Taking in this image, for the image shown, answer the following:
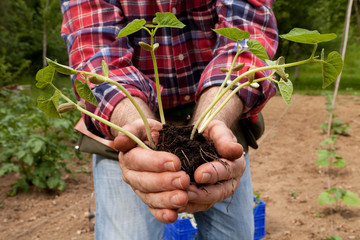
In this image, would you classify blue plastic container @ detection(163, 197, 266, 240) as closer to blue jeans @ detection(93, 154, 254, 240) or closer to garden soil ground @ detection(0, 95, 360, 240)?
garden soil ground @ detection(0, 95, 360, 240)

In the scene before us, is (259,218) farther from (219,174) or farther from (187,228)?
(219,174)

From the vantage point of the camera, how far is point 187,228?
2137 mm

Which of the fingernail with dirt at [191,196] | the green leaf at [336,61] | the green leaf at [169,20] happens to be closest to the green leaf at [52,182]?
the fingernail with dirt at [191,196]

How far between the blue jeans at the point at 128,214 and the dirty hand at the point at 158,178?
1.39 feet

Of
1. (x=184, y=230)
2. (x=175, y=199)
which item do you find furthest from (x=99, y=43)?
(x=184, y=230)

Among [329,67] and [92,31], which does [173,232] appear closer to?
[92,31]

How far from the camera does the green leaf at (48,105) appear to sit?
0.98m

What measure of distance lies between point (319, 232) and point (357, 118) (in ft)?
11.9

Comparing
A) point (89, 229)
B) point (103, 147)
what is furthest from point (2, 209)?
point (103, 147)

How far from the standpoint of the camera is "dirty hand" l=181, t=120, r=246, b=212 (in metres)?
0.92

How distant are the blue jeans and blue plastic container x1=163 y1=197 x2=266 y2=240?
1.89 feet

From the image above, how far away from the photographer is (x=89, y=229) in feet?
9.29

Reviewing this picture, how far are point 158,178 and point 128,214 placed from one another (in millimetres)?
557

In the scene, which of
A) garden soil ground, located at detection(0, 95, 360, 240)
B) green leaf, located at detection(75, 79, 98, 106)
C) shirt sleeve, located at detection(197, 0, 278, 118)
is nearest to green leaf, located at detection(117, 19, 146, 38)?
green leaf, located at detection(75, 79, 98, 106)
